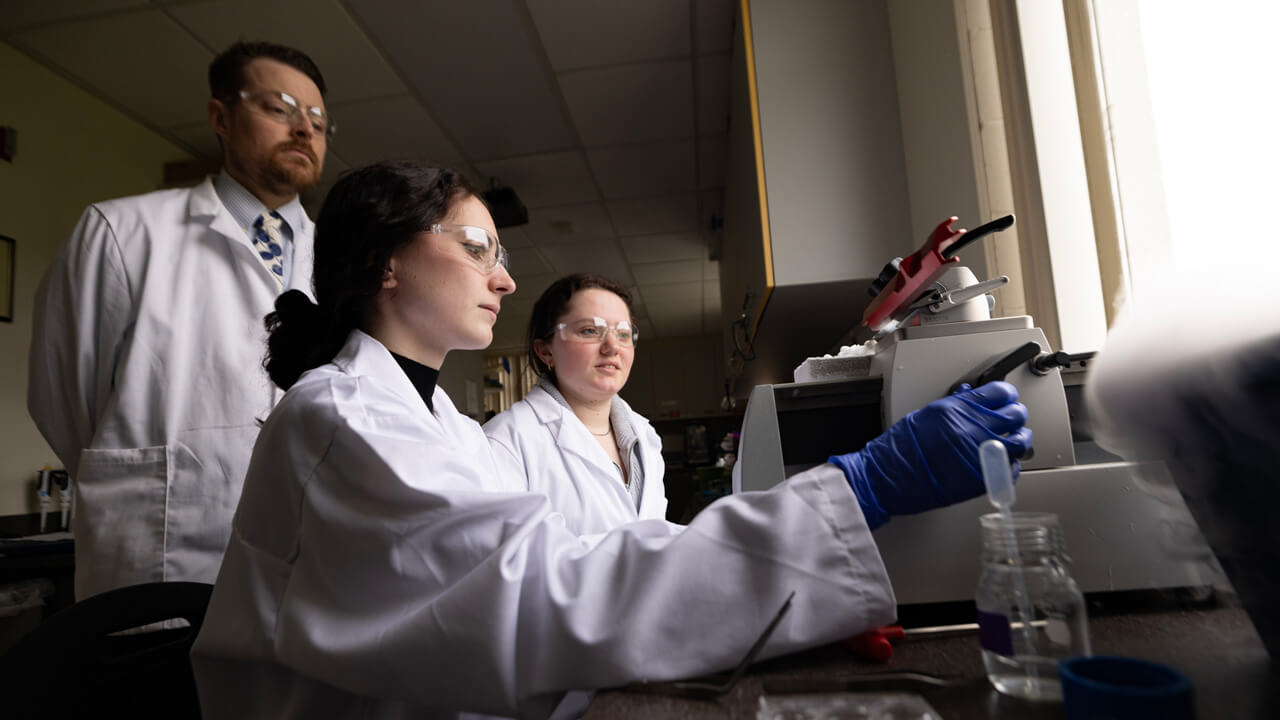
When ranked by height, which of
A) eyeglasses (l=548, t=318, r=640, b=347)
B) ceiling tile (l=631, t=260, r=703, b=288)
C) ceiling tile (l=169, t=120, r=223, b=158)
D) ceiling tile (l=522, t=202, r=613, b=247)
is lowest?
eyeglasses (l=548, t=318, r=640, b=347)

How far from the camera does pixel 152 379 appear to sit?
1347 millimetres

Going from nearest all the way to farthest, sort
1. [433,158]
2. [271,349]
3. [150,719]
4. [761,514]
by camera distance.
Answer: [761,514] < [150,719] < [271,349] < [433,158]

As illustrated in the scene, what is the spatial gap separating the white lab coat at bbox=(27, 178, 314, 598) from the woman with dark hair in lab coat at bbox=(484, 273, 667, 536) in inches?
23.5

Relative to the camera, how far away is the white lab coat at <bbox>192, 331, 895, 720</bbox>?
0.60m

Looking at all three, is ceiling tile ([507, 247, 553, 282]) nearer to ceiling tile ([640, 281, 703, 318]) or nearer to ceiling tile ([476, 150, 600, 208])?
ceiling tile ([476, 150, 600, 208])

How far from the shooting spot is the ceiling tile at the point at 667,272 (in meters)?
5.49

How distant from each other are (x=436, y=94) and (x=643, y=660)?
114 inches

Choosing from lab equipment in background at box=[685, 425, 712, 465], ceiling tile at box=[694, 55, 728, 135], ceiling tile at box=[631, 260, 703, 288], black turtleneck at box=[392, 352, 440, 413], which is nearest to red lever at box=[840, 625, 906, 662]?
black turtleneck at box=[392, 352, 440, 413]

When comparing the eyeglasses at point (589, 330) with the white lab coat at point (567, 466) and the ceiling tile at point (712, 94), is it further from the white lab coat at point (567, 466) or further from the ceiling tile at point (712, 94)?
the ceiling tile at point (712, 94)

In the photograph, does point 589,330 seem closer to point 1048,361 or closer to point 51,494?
point 1048,361

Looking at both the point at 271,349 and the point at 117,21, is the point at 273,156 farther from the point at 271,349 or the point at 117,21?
the point at 117,21

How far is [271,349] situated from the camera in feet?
3.52

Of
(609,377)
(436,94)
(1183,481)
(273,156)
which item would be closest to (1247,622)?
(1183,481)

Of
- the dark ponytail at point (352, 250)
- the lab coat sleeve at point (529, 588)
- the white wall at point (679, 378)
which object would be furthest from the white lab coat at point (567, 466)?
the white wall at point (679, 378)
